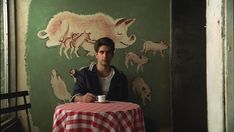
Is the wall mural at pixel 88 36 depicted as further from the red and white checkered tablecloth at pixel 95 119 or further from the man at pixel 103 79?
the red and white checkered tablecloth at pixel 95 119

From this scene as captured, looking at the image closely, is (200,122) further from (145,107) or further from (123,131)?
(123,131)

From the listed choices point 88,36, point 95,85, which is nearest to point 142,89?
point 95,85

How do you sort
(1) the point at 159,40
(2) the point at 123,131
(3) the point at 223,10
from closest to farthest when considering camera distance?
(3) the point at 223,10 → (2) the point at 123,131 → (1) the point at 159,40

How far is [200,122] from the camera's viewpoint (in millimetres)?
4301

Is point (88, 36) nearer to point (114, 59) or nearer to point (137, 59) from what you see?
point (114, 59)

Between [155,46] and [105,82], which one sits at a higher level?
[155,46]

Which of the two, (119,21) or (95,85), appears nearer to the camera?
A: (95,85)

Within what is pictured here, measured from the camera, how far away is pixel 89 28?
408 centimetres

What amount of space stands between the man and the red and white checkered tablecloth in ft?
2.66

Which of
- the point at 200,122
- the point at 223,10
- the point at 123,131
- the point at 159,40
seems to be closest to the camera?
the point at 223,10

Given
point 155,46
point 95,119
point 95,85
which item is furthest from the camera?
point 155,46

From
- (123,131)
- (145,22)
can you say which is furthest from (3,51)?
(123,131)

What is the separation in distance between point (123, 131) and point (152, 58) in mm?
1598

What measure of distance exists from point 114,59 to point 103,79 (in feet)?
1.62
